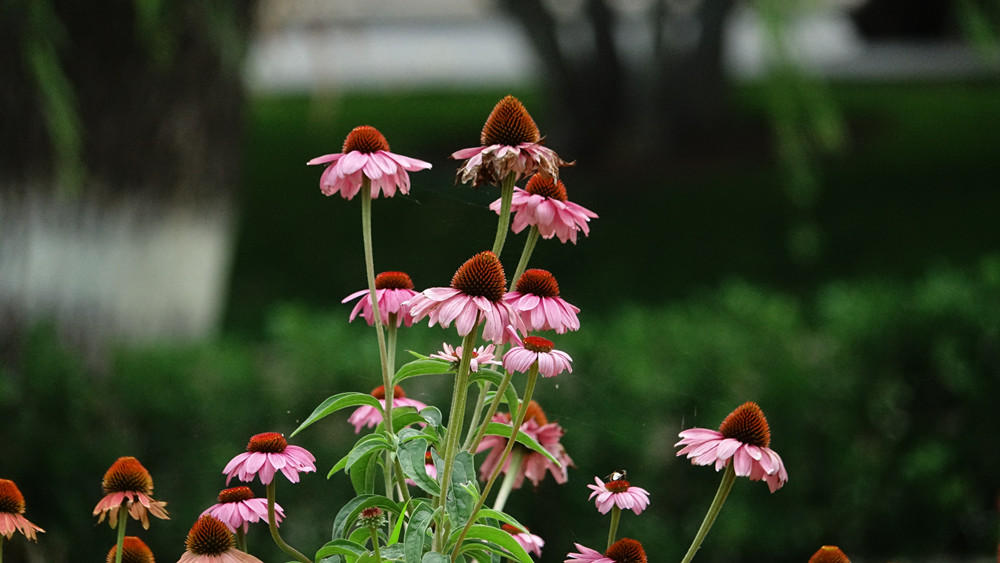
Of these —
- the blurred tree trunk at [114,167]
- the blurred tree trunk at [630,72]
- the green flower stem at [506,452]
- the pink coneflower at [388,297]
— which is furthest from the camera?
the blurred tree trunk at [630,72]

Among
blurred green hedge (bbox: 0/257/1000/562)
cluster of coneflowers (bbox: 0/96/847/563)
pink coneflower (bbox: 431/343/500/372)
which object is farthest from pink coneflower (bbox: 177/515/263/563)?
blurred green hedge (bbox: 0/257/1000/562)

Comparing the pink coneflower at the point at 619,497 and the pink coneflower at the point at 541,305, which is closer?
the pink coneflower at the point at 541,305

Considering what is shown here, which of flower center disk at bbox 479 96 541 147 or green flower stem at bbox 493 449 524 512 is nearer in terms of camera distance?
flower center disk at bbox 479 96 541 147

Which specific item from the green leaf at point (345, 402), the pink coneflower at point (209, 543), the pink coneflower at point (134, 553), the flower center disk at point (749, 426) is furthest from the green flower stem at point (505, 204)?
the pink coneflower at point (134, 553)

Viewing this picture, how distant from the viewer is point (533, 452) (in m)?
1.52

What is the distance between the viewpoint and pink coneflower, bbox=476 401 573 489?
1.48m

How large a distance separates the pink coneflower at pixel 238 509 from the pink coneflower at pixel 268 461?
3cm

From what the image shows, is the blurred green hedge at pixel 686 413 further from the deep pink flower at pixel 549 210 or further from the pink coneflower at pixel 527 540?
the deep pink flower at pixel 549 210

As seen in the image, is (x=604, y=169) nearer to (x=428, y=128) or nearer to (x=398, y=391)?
(x=428, y=128)

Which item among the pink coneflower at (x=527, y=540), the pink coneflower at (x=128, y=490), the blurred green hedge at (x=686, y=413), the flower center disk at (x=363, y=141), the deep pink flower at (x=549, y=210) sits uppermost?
the flower center disk at (x=363, y=141)

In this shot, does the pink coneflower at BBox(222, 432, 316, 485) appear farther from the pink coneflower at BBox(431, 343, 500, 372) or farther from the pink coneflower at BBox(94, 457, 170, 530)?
the pink coneflower at BBox(431, 343, 500, 372)

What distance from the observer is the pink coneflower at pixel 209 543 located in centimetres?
124

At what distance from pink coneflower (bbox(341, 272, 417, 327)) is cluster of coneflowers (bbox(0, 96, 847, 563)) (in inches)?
2.8

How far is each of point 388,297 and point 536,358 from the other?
0.82 feet
